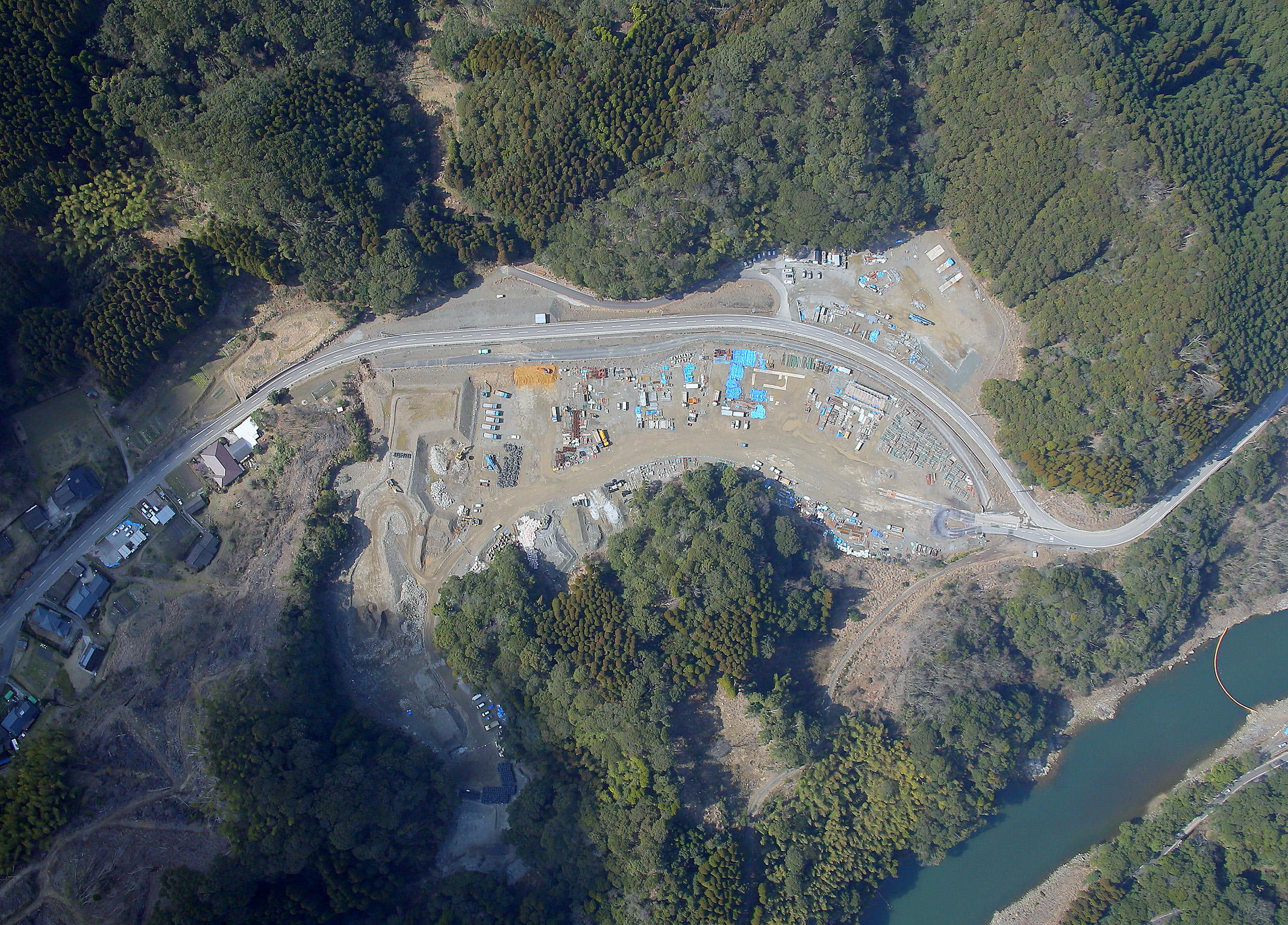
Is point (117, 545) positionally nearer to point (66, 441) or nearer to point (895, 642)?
point (66, 441)

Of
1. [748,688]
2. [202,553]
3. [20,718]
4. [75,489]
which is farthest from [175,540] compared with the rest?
[748,688]

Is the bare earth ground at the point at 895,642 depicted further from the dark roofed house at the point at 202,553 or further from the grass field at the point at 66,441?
the grass field at the point at 66,441

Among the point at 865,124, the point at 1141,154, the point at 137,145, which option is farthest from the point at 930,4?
the point at 137,145

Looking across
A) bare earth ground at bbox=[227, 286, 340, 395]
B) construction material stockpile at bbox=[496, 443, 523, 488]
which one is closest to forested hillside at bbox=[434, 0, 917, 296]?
construction material stockpile at bbox=[496, 443, 523, 488]

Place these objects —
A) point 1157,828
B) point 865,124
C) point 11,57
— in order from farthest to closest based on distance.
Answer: point 1157,828, point 865,124, point 11,57

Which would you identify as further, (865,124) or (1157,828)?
(1157,828)

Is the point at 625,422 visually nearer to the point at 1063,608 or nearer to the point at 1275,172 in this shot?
the point at 1063,608
